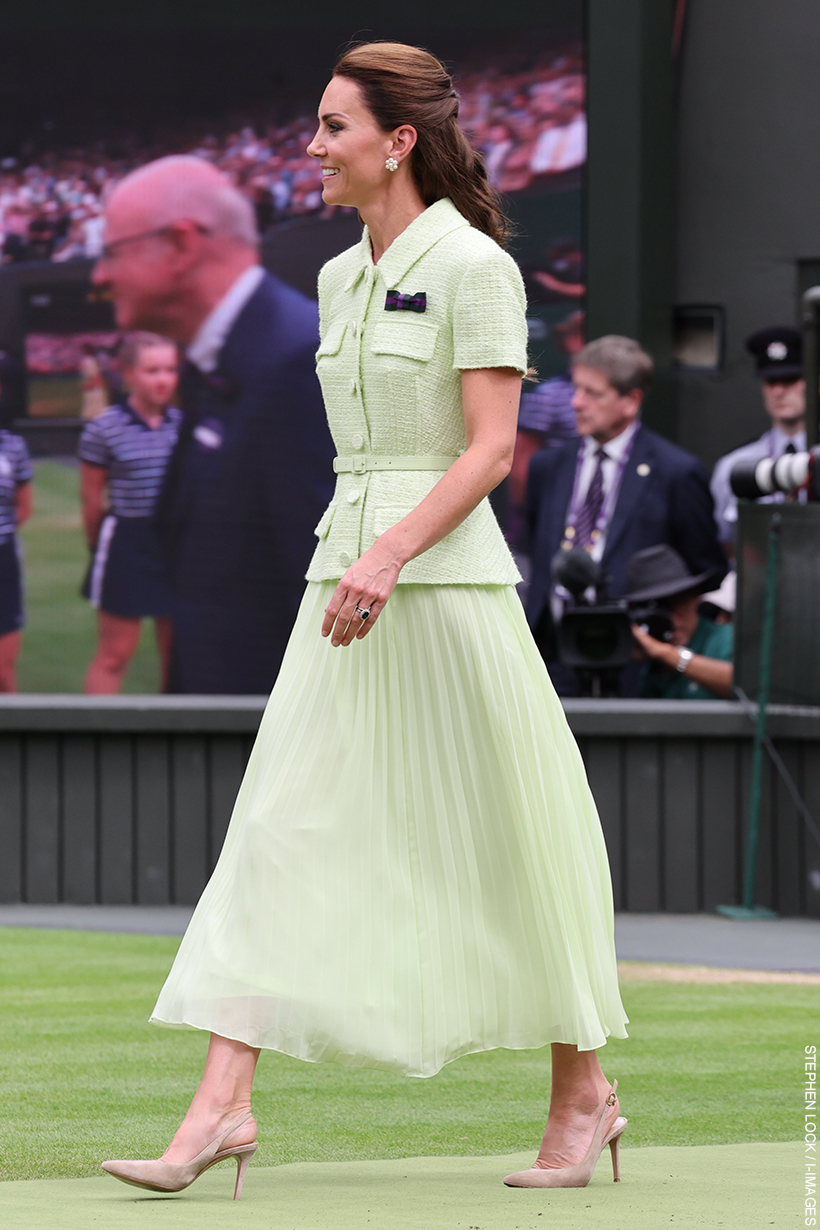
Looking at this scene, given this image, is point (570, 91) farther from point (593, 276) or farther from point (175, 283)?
point (175, 283)

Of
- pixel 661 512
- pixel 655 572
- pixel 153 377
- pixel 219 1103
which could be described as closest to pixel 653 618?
pixel 655 572

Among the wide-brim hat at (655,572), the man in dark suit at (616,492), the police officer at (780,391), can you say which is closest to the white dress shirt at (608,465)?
the man in dark suit at (616,492)

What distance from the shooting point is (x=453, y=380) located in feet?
10.9

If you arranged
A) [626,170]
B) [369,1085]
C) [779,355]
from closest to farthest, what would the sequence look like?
[369,1085] < [779,355] < [626,170]

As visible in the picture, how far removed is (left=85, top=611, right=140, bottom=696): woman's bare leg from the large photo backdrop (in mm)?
49

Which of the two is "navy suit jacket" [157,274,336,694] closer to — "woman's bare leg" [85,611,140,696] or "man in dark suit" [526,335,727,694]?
"woman's bare leg" [85,611,140,696]

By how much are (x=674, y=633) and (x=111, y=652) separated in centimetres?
362

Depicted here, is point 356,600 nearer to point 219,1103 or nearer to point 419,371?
point 419,371

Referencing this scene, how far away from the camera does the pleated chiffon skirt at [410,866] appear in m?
3.14

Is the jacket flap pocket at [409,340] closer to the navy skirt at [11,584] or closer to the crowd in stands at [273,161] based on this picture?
the crowd in stands at [273,161]

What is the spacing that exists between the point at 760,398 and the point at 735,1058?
5637mm

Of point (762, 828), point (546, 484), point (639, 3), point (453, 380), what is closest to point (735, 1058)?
point (453, 380)

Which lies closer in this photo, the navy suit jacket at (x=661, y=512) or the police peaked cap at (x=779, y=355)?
the navy suit jacket at (x=661, y=512)

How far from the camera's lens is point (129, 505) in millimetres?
10273
